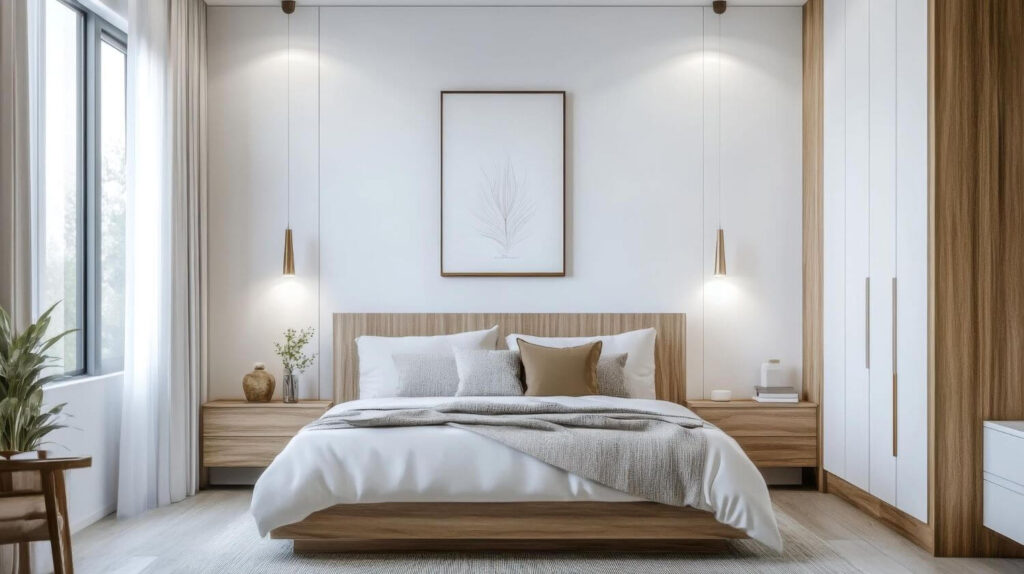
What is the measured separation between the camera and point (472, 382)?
453 cm

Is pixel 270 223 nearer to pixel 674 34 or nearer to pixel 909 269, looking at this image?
pixel 674 34

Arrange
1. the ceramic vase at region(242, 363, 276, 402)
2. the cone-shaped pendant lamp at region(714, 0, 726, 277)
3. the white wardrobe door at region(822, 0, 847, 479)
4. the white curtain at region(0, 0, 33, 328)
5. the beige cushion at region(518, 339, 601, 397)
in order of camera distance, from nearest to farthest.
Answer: the white curtain at region(0, 0, 33, 328) < the beige cushion at region(518, 339, 601, 397) < the white wardrobe door at region(822, 0, 847, 479) < the ceramic vase at region(242, 363, 276, 402) < the cone-shaped pendant lamp at region(714, 0, 726, 277)

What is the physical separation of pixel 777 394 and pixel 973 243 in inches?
67.7

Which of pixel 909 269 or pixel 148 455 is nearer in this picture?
pixel 909 269

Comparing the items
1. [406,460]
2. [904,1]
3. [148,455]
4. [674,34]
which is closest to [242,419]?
[148,455]

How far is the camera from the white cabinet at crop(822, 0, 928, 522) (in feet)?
12.2

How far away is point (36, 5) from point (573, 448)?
2.94 m

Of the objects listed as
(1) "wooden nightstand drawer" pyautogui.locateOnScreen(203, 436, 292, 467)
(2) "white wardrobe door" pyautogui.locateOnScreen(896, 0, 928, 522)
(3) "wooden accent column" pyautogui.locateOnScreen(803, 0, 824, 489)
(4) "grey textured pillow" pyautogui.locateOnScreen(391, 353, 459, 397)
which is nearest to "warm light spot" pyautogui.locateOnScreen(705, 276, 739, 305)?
(3) "wooden accent column" pyautogui.locateOnScreen(803, 0, 824, 489)

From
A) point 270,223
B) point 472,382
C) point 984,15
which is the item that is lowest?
point 472,382

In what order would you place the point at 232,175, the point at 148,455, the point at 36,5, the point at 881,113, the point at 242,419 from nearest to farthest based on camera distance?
the point at 36,5, the point at 881,113, the point at 148,455, the point at 242,419, the point at 232,175

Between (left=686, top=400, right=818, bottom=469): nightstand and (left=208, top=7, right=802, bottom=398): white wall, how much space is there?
345 millimetres

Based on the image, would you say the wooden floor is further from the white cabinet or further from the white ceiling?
the white ceiling

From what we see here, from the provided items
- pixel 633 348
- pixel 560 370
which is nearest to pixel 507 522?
pixel 560 370

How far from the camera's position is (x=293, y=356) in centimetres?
500
